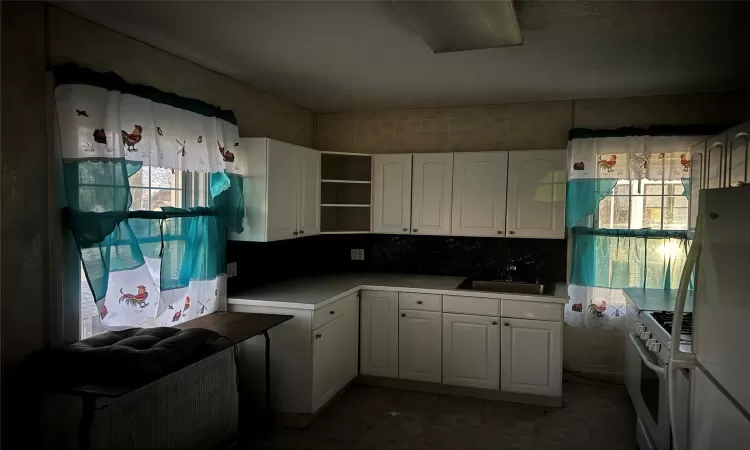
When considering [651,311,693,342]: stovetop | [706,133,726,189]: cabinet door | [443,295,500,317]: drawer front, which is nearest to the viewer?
[651,311,693,342]: stovetop

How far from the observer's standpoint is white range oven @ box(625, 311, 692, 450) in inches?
92.8

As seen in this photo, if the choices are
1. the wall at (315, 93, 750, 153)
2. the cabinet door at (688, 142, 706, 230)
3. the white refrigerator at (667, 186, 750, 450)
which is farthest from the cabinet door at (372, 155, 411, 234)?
the white refrigerator at (667, 186, 750, 450)

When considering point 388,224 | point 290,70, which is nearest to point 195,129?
point 290,70

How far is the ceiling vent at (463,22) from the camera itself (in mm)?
2045

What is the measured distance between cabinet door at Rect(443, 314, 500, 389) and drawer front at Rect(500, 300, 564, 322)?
12cm

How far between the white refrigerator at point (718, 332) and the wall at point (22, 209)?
8.13ft

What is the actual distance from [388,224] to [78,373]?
2.74 metres

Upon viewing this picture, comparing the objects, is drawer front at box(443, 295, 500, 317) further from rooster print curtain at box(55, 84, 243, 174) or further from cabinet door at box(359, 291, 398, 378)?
rooster print curtain at box(55, 84, 243, 174)

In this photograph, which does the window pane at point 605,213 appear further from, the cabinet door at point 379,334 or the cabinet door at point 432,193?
the cabinet door at point 379,334

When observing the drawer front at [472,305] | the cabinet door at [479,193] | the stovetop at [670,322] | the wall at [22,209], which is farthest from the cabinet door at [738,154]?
the wall at [22,209]

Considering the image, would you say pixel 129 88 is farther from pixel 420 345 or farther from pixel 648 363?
pixel 648 363

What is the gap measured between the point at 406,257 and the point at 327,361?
1.43m

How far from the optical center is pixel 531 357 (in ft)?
12.1

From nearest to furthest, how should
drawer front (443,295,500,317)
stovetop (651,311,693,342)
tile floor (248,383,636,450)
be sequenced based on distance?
stovetop (651,311,693,342)
tile floor (248,383,636,450)
drawer front (443,295,500,317)
